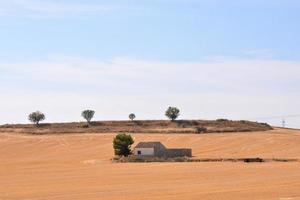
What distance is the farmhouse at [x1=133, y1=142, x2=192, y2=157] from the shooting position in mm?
81000

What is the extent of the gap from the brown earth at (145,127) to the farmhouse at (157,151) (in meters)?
24.5

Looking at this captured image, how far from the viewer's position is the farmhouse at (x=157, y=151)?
81.0 m

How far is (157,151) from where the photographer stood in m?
81.9

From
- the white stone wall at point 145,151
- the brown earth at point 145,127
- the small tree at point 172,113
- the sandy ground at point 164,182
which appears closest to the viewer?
the sandy ground at point 164,182

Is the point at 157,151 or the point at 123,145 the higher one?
the point at 123,145

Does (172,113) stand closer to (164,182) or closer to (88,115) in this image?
(88,115)

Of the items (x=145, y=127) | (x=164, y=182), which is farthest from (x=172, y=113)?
(x=164, y=182)

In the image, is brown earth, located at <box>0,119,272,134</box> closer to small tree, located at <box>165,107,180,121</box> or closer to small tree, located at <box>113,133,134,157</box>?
small tree, located at <box>165,107,180,121</box>

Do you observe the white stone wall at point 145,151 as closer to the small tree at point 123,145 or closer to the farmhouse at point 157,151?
the farmhouse at point 157,151

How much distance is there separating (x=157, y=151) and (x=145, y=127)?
109ft

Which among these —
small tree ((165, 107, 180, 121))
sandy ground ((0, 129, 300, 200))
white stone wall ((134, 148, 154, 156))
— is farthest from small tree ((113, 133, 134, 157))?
small tree ((165, 107, 180, 121))

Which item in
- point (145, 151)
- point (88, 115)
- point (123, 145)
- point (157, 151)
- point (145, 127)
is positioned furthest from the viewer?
point (88, 115)

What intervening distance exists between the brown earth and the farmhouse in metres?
24.5

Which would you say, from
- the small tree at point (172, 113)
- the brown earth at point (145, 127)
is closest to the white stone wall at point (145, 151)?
the brown earth at point (145, 127)
